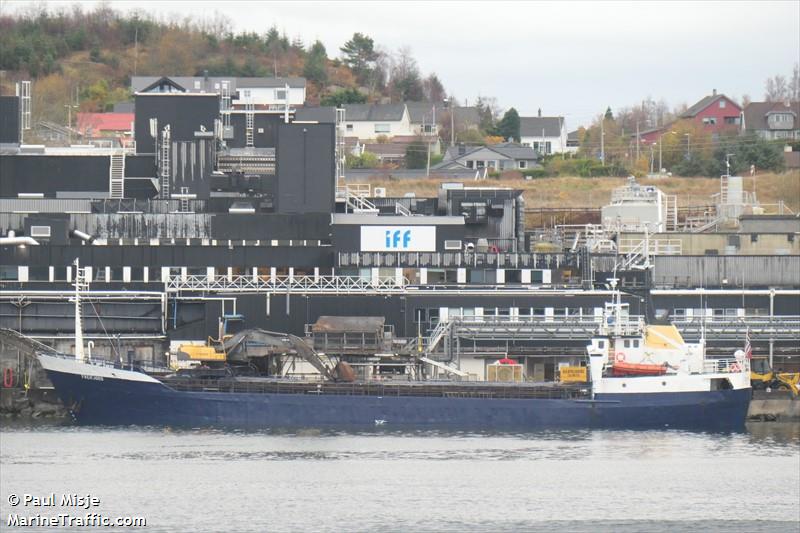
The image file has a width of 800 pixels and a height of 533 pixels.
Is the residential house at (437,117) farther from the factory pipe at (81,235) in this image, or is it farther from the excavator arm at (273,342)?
the excavator arm at (273,342)

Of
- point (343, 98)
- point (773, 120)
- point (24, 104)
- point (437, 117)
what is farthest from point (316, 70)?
point (24, 104)

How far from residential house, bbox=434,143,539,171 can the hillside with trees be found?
18669 mm

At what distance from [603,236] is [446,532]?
44760 mm

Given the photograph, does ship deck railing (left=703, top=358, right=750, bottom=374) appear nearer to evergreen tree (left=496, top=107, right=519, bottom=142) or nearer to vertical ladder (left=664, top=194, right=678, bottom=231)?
vertical ladder (left=664, top=194, right=678, bottom=231)

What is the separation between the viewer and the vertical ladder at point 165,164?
9850cm

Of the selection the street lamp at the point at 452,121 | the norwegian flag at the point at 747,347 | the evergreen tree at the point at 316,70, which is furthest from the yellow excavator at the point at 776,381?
the evergreen tree at the point at 316,70

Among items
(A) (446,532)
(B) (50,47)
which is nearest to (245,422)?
(A) (446,532)

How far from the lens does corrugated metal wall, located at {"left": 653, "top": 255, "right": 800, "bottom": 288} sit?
94.5 m

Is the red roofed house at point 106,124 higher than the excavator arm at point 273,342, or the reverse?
the red roofed house at point 106,124

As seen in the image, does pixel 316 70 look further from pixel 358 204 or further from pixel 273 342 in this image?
pixel 273 342

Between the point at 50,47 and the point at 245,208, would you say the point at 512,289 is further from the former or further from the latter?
the point at 50,47

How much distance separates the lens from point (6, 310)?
288 ft

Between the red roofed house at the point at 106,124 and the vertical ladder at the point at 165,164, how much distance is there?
119ft

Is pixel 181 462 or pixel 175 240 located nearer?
pixel 181 462
